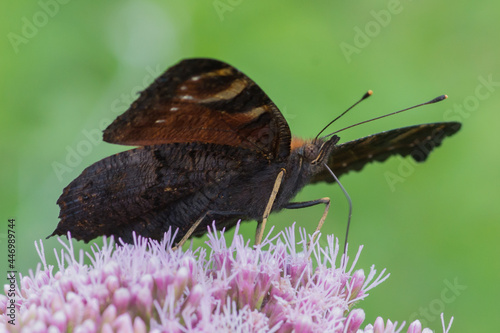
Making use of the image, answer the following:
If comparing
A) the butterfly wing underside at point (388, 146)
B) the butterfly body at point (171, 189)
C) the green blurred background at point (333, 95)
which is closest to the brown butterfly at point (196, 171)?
the butterfly body at point (171, 189)

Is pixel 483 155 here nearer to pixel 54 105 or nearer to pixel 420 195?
pixel 420 195

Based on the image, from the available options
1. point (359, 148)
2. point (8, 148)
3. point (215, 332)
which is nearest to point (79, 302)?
point (215, 332)

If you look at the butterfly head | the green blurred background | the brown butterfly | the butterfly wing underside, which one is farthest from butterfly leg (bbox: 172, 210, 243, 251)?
the green blurred background

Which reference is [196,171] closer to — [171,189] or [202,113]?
[171,189]

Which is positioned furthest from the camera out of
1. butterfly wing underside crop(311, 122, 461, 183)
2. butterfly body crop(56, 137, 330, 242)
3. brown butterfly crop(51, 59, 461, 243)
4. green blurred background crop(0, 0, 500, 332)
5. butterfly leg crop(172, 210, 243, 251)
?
green blurred background crop(0, 0, 500, 332)

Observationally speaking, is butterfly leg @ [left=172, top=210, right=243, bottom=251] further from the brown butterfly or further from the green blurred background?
the green blurred background

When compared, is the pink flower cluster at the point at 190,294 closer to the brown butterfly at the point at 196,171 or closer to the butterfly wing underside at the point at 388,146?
the brown butterfly at the point at 196,171
